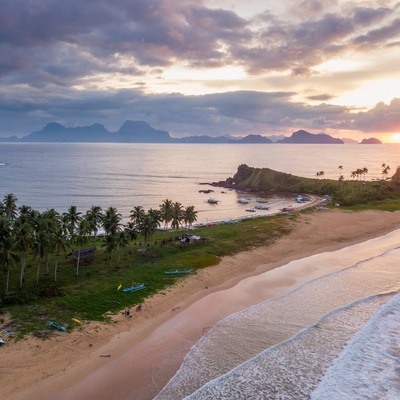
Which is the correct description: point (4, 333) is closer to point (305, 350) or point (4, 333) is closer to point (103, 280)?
point (103, 280)

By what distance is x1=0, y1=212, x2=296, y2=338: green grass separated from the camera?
1693 inches

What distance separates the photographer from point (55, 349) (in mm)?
35844

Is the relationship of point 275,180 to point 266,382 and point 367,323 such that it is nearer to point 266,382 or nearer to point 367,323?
point 367,323

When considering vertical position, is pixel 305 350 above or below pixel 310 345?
below

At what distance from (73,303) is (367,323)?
132 ft

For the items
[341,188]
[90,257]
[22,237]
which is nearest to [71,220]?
[90,257]

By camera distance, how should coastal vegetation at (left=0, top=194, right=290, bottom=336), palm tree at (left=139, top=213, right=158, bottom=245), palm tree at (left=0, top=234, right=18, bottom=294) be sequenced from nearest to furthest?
coastal vegetation at (left=0, top=194, right=290, bottom=336)
palm tree at (left=0, top=234, right=18, bottom=294)
palm tree at (left=139, top=213, right=158, bottom=245)

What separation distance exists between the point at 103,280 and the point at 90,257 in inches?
388

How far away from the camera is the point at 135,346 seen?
123ft

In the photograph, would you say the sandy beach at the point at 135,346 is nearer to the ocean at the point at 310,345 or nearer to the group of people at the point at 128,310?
the group of people at the point at 128,310

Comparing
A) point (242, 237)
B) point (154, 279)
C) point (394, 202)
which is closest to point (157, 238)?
point (242, 237)

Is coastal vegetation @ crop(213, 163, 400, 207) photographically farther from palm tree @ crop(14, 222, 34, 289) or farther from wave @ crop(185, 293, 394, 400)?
palm tree @ crop(14, 222, 34, 289)

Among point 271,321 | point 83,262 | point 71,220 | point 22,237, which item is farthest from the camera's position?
point 71,220

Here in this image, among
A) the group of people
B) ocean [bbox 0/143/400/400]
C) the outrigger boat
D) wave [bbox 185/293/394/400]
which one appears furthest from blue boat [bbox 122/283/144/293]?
wave [bbox 185/293/394/400]
